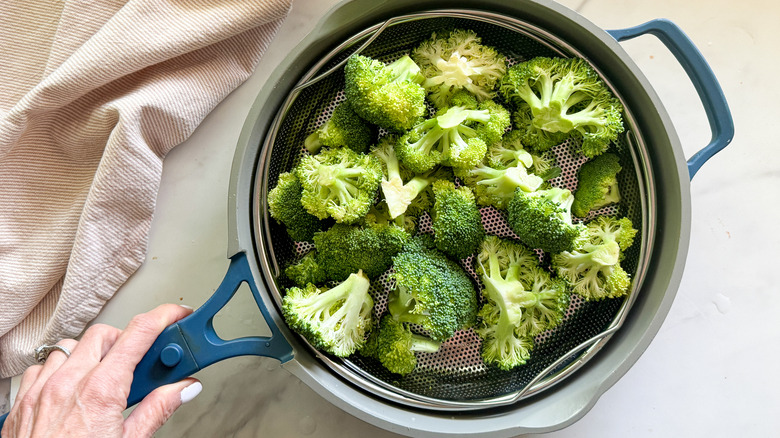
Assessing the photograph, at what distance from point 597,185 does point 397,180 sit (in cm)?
49

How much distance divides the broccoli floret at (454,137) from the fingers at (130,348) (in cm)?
66

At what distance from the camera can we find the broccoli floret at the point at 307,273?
1.35m

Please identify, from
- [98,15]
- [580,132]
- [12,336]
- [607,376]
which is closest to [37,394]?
[12,336]

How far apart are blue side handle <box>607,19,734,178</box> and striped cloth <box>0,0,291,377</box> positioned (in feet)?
2.94

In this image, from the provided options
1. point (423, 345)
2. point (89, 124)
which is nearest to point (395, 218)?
point (423, 345)

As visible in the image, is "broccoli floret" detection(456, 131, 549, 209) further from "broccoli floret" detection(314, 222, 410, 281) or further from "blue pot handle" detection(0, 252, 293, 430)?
"blue pot handle" detection(0, 252, 293, 430)

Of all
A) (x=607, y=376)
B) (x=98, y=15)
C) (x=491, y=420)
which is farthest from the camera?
(x=98, y=15)

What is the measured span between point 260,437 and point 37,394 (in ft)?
1.81

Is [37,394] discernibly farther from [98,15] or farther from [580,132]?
[580,132]

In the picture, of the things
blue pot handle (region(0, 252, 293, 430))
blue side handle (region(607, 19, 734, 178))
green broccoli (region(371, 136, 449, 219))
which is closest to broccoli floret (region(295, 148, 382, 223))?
green broccoli (region(371, 136, 449, 219))

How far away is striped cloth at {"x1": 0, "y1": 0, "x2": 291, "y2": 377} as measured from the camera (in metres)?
1.39

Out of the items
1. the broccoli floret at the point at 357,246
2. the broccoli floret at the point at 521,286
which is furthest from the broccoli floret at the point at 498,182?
the broccoli floret at the point at 357,246

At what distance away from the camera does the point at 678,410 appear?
4.89 ft

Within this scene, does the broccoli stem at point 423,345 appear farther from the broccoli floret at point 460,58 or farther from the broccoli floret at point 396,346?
the broccoli floret at point 460,58
